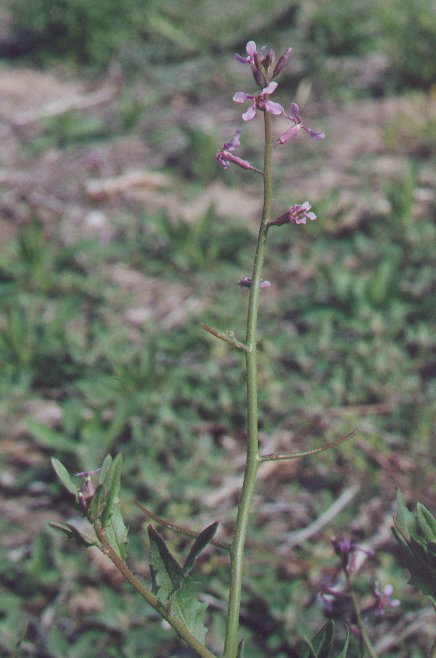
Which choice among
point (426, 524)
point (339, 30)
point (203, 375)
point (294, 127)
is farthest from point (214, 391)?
point (339, 30)

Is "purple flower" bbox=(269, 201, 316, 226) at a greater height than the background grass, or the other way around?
"purple flower" bbox=(269, 201, 316, 226)

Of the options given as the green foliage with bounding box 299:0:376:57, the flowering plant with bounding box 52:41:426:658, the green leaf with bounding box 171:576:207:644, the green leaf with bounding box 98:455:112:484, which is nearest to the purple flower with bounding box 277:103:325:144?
the flowering plant with bounding box 52:41:426:658

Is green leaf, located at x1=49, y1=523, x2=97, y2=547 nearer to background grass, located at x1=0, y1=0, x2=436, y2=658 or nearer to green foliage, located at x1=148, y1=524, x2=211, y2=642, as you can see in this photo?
green foliage, located at x1=148, y1=524, x2=211, y2=642

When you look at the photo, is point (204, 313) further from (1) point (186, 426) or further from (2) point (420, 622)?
(2) point (420, 622)

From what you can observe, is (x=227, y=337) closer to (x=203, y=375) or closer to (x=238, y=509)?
(x=238, y=509)

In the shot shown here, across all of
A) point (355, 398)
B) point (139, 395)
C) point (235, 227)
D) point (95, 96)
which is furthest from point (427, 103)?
point (139, 395)

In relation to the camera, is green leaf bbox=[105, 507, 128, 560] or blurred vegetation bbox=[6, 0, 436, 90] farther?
blurred vegetation bbox=[6, 0, 436, 90]
